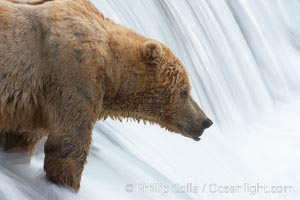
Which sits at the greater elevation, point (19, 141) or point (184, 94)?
point (184, 94)

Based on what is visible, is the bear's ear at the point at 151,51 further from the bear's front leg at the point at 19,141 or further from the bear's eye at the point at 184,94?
the bear's front leg at the point at 19,141

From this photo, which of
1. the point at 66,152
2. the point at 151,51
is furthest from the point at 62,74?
the point at 151,51

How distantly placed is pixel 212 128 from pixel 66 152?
3704mm

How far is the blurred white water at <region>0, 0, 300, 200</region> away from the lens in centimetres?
456

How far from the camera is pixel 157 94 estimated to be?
3758mm

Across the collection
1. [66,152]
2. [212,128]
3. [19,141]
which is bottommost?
[212,128]

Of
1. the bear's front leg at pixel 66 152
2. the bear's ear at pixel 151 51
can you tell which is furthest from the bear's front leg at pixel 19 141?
the bear's ear at pixel 151 51

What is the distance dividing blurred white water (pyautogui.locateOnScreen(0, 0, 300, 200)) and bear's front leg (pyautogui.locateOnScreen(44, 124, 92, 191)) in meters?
0.10

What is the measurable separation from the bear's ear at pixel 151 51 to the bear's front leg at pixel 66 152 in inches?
19.7

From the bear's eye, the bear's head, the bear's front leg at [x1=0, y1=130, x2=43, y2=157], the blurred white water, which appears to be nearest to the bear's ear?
the bear's head

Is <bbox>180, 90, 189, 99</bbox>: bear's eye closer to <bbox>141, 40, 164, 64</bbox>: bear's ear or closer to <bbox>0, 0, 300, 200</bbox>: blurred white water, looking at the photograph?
<bbox>141, 40, 164, 64</bbox>: bear's ear

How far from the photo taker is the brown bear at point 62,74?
11.1ft

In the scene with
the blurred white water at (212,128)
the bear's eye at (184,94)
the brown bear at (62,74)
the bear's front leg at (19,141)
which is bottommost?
the blurred white water at (212,128)

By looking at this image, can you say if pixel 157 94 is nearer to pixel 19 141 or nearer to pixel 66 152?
pixel 66 152
